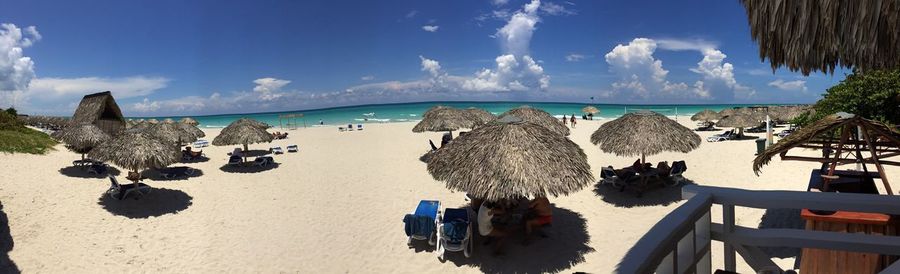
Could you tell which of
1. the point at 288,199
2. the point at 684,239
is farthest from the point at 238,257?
the point at 684,239

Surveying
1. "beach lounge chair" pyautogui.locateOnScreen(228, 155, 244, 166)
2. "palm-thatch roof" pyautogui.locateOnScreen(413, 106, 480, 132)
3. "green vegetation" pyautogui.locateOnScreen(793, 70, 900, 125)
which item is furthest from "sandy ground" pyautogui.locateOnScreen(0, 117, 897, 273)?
"palm-thatch roof" pyautogui.locateOnScreen(413, 106, 480, 132)

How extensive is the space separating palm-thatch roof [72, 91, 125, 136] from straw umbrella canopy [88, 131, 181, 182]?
10.5 metres

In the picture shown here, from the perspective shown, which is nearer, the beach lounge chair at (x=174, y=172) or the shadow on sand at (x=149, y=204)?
the shadow on sand at (x=149, y=204)

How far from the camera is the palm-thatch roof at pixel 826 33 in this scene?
10.7 ft

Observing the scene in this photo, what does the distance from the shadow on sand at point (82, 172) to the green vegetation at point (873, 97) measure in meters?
20.8

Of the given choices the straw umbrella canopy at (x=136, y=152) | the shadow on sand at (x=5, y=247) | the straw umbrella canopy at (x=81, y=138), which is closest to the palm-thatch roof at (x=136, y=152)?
the straw umbrella canopy at (x=136, y=152)

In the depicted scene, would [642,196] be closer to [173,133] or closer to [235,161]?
[235,161]

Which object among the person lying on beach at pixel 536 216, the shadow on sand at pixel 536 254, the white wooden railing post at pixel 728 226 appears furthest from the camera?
the person lying on beach at pixel 536 216

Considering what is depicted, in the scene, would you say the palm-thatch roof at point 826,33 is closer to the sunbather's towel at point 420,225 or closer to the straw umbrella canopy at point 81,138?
the sunbather's towel at point 420,225

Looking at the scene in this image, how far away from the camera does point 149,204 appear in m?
10.2

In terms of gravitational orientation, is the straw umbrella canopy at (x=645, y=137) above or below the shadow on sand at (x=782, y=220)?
above

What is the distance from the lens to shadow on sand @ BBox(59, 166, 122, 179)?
12844 millimetres

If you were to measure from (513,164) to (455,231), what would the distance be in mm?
1463

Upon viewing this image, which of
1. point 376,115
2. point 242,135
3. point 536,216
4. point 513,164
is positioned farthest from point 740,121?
point 376,115
